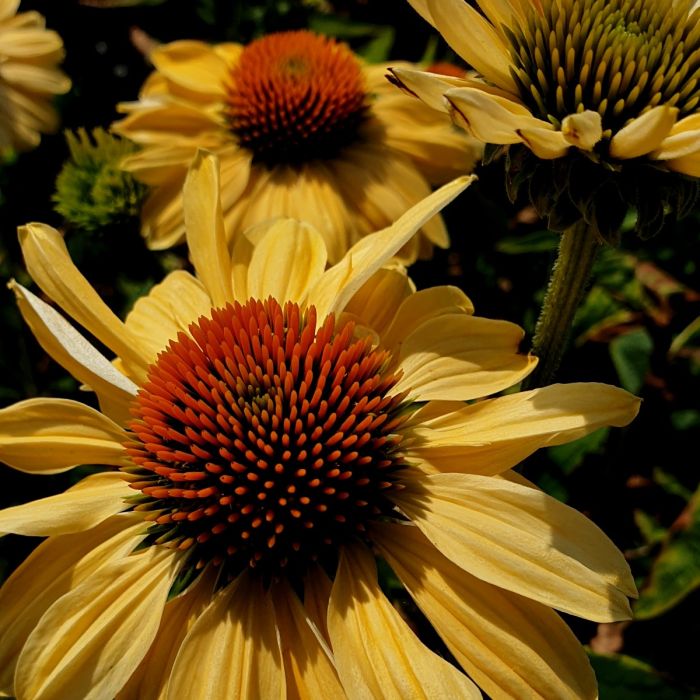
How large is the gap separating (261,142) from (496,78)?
31.5 inches

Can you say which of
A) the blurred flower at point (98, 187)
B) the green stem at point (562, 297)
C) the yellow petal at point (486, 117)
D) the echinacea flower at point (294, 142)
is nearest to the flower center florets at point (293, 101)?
the echinacea flower at point (294, 142)

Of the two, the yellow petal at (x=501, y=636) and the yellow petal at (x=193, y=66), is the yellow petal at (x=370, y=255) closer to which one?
the yellow petal at (x=501, y=636)

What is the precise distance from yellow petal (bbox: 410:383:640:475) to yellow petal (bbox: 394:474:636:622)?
36 millimetres

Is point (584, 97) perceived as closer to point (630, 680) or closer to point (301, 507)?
point (301, 507)

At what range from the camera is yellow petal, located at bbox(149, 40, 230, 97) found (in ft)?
5.66

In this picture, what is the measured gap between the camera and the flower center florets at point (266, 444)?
3.07 ft

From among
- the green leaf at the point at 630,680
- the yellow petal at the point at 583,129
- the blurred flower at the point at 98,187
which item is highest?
the blurred flower at the point at 98,187

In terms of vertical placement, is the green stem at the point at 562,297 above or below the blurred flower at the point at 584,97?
below

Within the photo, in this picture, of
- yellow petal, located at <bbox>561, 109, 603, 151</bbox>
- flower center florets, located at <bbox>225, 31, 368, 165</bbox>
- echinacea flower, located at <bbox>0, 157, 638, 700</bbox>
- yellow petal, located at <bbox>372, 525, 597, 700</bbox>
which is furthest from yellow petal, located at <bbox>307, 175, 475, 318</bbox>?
flower center florets, located at <bbox>225, 31, 368, 165</bbox>

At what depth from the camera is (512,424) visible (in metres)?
0.92

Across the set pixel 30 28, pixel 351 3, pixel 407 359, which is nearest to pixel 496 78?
pixel 407 359

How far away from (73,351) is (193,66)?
0.95 m

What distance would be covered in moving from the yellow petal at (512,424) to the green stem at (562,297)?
0.11 m

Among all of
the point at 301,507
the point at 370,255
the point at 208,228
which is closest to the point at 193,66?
the point at 208,228
